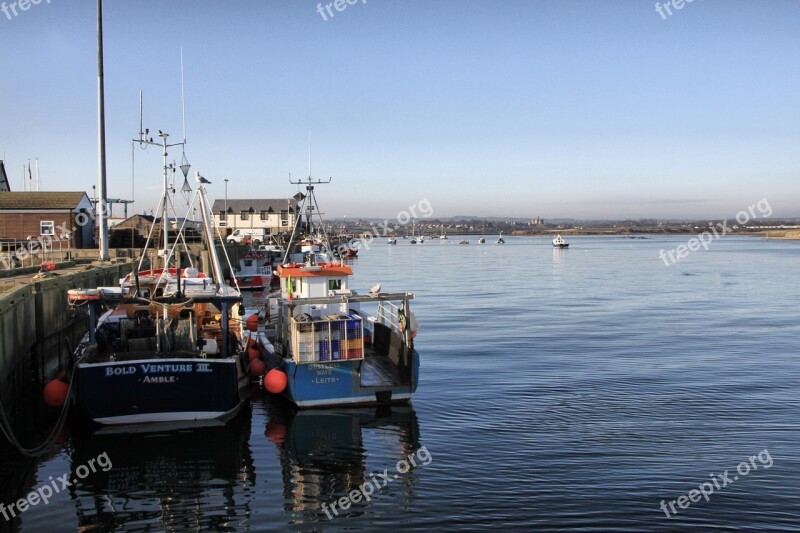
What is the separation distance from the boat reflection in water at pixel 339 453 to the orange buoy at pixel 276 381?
77cm

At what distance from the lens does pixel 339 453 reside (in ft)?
53.9

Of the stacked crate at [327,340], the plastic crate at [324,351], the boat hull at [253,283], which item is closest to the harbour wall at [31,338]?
the stacked crate at [327,340]

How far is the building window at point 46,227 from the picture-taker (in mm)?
47125

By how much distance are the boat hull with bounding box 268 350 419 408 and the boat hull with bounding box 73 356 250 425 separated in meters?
1.93

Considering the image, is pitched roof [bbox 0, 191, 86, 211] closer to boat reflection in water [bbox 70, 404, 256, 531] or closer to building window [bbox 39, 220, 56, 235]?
building window [bbox 39, 220, 56, 235]

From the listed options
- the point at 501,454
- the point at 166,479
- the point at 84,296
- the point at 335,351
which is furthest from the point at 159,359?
the point at 501,454

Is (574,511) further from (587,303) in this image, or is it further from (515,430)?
(587,303)

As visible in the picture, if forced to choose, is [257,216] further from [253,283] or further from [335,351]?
[335,351]

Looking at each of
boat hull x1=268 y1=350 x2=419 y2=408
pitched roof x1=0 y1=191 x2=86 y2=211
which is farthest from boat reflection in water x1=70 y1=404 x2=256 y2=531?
pitched roof x1=0 y1=191 x2=86 y2=211

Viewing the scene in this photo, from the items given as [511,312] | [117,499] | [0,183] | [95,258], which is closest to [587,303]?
[511,312]

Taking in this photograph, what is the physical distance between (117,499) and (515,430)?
30.0 feet

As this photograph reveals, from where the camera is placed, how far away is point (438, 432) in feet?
58.7

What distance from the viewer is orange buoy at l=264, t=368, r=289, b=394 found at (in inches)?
763

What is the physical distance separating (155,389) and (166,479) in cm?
290
